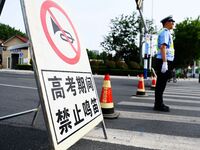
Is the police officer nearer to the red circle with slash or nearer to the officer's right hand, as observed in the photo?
the officer's right hand

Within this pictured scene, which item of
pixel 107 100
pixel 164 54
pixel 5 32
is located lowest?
pixel 107 100

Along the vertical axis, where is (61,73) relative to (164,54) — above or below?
below

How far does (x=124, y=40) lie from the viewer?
4212 cm

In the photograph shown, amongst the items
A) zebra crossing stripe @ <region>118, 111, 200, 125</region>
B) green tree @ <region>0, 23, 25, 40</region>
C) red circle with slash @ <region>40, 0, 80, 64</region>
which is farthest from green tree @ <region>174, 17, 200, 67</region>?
green tree @ <region>0, 23, 25, 40</region>

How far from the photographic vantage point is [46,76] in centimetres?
258

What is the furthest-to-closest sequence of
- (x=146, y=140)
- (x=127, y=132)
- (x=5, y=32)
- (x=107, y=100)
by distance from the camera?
(x=5, y=32) < (x=107, y=100) < (x=127, y=132) < (x=146, y=140)

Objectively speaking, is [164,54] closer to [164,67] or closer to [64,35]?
[164,67]

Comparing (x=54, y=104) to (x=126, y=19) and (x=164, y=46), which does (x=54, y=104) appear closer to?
(x=164, y=46)

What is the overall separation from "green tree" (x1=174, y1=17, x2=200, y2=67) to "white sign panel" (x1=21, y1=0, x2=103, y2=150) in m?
37.8

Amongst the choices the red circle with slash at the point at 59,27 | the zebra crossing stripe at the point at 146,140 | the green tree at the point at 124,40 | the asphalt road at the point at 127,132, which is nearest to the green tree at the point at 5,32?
the green tree at the point at 124,40

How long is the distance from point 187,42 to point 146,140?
3774 cm

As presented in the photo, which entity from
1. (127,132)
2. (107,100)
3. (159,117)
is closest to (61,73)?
(127,132)

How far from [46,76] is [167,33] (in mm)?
3875

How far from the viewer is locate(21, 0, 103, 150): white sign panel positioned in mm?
2531
